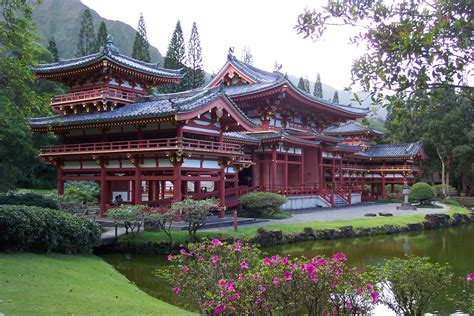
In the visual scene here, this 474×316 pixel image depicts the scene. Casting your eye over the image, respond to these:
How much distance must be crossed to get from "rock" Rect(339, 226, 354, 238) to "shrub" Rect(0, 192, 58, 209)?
13.7 meters

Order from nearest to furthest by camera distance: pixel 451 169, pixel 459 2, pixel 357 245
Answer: pixel 459 2, pixel 357 245, pixel 451 169

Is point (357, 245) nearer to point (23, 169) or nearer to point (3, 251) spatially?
point (3, 251)

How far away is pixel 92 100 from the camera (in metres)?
26.8

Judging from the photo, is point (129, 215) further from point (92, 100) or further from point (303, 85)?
point (303, 85)

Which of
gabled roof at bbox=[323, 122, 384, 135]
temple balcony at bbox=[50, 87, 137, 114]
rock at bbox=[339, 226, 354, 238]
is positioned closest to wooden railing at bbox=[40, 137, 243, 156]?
temple balcony at bbox=[50, 87, 137, 114]

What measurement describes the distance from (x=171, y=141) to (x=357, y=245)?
10.2 metres

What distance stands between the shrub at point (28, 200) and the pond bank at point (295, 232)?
3.19 m

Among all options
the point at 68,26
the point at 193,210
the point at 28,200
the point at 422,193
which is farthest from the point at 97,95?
the point at 68,26

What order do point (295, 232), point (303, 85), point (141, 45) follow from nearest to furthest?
1. point (295, 232)
2. point (141, 45)
3. point (303, 85)

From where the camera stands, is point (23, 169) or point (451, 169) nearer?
point (23, 169)

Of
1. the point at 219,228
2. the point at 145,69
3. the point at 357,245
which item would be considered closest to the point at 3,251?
the point at 219,228

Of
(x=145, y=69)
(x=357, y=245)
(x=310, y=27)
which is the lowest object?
(x=357, y=245)

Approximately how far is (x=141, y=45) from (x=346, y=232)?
1619 inches

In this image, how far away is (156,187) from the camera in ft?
95.0
